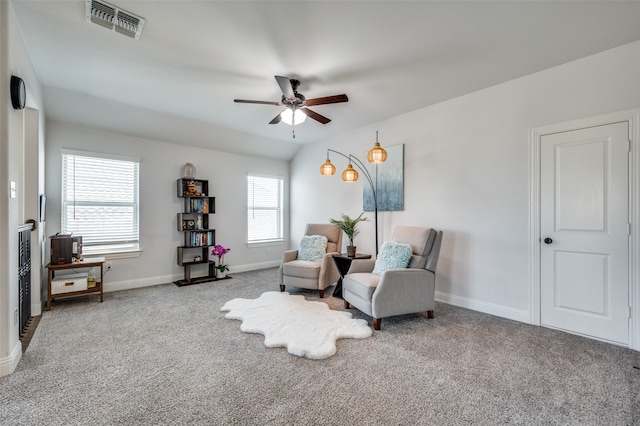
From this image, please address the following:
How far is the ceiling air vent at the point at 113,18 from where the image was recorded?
7.02ft

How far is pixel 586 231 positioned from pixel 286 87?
324 cm

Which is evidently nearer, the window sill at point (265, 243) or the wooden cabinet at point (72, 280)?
the wooden cabinet at point (72, 280)

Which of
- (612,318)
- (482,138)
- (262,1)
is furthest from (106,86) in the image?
(612,318)

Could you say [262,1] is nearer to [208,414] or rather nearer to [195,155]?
[208,414]

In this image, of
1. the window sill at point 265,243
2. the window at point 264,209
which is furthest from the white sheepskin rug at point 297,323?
the window at point 264,209

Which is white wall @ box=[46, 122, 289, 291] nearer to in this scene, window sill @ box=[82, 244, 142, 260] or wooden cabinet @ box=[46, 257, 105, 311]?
window sill @ box=[82, 244, 142, 260]

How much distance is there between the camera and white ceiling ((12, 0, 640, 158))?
7.19 ft

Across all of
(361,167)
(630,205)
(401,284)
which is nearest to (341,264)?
(401,284)

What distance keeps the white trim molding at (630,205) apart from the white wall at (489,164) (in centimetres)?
6

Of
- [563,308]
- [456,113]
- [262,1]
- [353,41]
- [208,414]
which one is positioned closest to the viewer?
[208,414]

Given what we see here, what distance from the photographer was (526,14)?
7.25 ft

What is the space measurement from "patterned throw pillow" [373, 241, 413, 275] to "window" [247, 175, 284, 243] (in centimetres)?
322

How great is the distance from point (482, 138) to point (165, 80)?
384 cm

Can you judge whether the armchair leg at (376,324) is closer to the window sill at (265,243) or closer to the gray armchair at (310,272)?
the gray armchair at (310,272)
